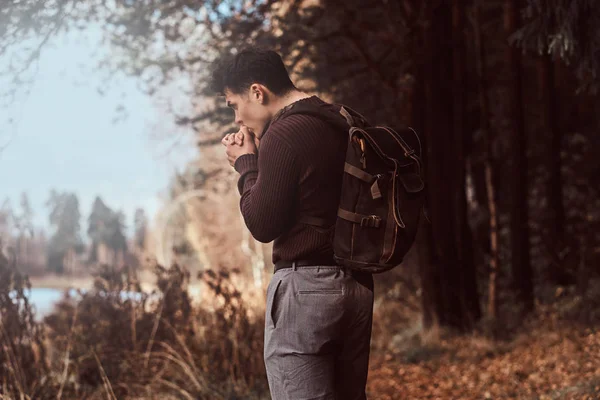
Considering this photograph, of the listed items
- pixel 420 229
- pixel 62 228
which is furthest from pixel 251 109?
pixel 62 228

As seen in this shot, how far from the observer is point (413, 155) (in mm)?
3010

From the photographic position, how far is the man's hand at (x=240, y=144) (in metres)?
3.03

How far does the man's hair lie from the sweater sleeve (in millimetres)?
240

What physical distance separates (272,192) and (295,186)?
82 mm

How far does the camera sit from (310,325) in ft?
9.23

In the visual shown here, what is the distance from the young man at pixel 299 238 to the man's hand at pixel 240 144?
3.9 inches

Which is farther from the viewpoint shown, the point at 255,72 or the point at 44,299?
the point at 44,299

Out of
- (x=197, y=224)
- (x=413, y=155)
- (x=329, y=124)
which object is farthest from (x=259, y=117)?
(x=197, y=224)

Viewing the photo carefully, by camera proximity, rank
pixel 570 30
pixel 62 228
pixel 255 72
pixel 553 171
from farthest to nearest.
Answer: pixel 62 228
pixel 553 171
pixel 570 30
pixel 255 72

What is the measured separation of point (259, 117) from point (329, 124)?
0.27 meters

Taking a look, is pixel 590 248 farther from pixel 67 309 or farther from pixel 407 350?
pixel 67 309

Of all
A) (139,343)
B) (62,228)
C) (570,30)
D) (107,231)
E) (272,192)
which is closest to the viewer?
(272,192)

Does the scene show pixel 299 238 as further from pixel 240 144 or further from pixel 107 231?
pixel 107 231

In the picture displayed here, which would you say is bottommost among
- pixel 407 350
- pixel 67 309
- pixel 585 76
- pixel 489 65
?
pixel 407 350
